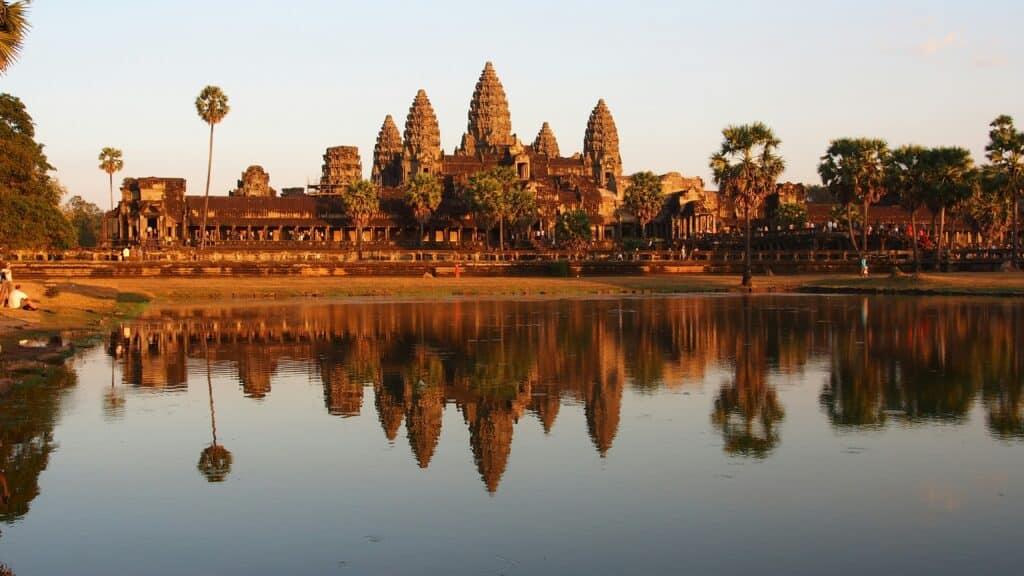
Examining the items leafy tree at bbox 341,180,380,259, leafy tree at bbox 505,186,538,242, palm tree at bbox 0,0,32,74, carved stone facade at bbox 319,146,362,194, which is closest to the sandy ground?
palm tree at bbox 0,0,32,74

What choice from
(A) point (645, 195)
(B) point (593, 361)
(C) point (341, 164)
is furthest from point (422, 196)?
(B) point (593, 361)

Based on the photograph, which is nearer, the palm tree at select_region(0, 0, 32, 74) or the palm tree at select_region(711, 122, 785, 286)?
the palm tree at select_region(0, 0, 32, 74)

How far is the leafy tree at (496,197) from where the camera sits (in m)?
115

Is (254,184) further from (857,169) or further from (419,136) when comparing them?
(857,169)

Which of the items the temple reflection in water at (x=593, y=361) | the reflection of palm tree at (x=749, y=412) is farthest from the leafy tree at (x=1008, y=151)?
the reflection of palm tree at (x=749, y=412)

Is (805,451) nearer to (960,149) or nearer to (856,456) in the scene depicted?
(856,456)

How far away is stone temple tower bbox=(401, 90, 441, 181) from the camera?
518 feet

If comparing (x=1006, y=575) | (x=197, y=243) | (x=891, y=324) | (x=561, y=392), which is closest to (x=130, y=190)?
(x=197, y=243)

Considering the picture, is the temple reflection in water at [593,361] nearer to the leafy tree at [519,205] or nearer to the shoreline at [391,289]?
the shoreline at [391,289]

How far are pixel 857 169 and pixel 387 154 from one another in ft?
343

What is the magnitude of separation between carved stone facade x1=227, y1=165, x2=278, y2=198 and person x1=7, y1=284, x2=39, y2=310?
115m

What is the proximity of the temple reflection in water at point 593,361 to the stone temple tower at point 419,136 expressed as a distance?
112912 millimetres

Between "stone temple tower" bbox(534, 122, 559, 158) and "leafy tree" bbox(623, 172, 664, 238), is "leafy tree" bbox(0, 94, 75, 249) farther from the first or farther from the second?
"stone temple tower" bbox(534, 122, 559, 158)

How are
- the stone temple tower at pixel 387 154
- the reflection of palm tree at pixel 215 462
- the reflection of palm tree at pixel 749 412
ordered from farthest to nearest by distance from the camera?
the stone temple tower at pixel 387 154
the reflection of palm tree at pixel 749 412
the reflection of palm tree at pixel 215 462
